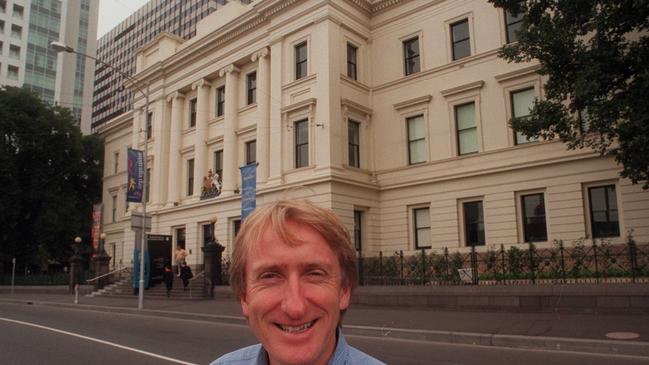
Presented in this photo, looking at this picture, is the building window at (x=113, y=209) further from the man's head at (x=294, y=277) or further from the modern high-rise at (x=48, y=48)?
the man's head at (x=294, y=277)

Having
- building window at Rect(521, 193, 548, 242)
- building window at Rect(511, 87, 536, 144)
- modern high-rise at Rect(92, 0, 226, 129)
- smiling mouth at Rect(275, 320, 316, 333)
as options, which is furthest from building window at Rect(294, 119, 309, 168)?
modern high-rise at Rect(92, 0, 226, 129)

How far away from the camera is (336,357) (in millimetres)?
1647

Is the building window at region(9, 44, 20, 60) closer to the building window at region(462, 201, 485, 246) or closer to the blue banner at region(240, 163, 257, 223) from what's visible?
the blue banner at region(240, 163, 257, 223)

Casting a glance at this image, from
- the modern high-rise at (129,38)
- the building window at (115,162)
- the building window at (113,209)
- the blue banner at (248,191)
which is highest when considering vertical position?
the modern high-rise at (129,38)

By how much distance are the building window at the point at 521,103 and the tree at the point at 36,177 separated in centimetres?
3816

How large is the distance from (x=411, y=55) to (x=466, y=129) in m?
5.45

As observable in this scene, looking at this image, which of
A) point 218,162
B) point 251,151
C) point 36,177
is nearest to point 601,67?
point 251,151

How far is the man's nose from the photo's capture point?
5.26 ft

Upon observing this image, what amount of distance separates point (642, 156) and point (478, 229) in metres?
11.4

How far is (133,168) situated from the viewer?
22.8 metres

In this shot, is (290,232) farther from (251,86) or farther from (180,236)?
(180,236)

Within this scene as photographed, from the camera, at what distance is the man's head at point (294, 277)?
5.31 feet

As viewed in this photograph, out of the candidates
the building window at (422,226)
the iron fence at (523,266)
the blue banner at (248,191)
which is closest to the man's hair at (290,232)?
Answer: the iron fence at (523,266)

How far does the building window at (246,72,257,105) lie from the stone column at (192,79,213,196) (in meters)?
3.63
